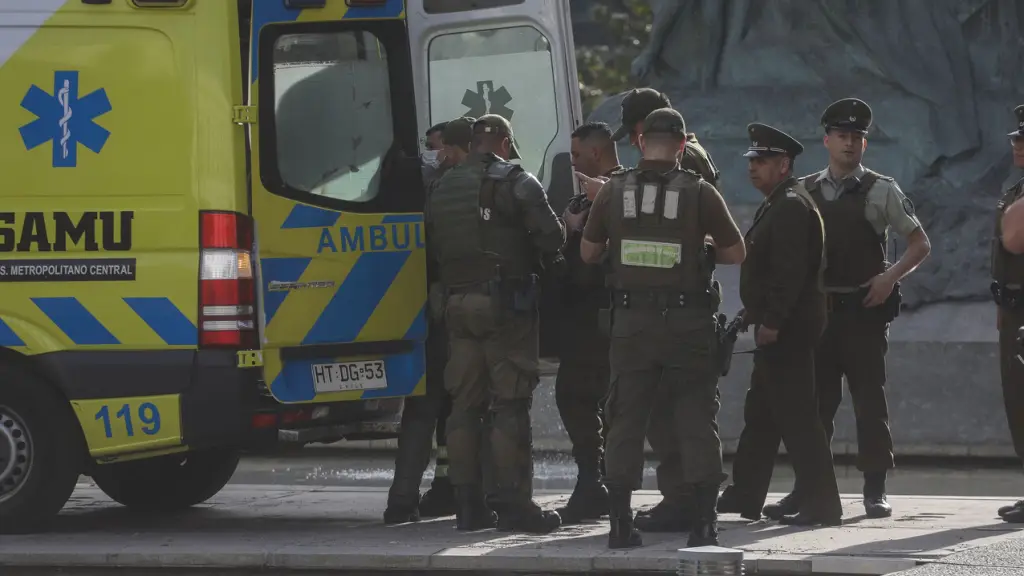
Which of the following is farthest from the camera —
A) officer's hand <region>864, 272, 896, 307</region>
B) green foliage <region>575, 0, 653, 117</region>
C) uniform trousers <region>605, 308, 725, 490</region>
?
green foliage <region>575, 0, 653, 117</region>

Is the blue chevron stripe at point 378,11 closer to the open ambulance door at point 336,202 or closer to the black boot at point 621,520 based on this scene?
the open ambulance door at point 336,202

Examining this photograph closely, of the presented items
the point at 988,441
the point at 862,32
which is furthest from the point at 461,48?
the point at 862,32

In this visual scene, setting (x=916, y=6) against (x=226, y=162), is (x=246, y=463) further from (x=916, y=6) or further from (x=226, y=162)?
(x=916, y=6)

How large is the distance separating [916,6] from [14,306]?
9441mm

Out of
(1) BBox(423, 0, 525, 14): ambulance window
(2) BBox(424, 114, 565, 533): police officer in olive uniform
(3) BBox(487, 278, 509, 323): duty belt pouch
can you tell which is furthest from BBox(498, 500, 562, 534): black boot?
(1) BBox(423, 0, 525, 14): ambulance window

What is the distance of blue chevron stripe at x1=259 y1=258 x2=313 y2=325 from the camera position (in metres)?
7.49

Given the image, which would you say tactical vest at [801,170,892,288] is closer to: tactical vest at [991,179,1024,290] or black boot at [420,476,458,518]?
tactical vest at [991,179,1024,290]

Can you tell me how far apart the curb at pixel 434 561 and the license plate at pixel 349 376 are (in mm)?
739

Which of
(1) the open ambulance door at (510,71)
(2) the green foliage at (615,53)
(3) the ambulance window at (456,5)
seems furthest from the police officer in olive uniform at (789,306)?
(2) the green foliage at (615,53)

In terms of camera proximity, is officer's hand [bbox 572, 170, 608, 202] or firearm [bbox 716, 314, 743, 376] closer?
firearm [bbox 716, 314, 743, 376]

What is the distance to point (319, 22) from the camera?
7.68 meters

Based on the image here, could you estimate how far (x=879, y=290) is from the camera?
795 centimetres

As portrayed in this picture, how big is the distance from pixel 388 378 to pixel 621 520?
128 centimetres

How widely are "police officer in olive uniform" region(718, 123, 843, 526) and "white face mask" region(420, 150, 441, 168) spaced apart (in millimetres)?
1529
